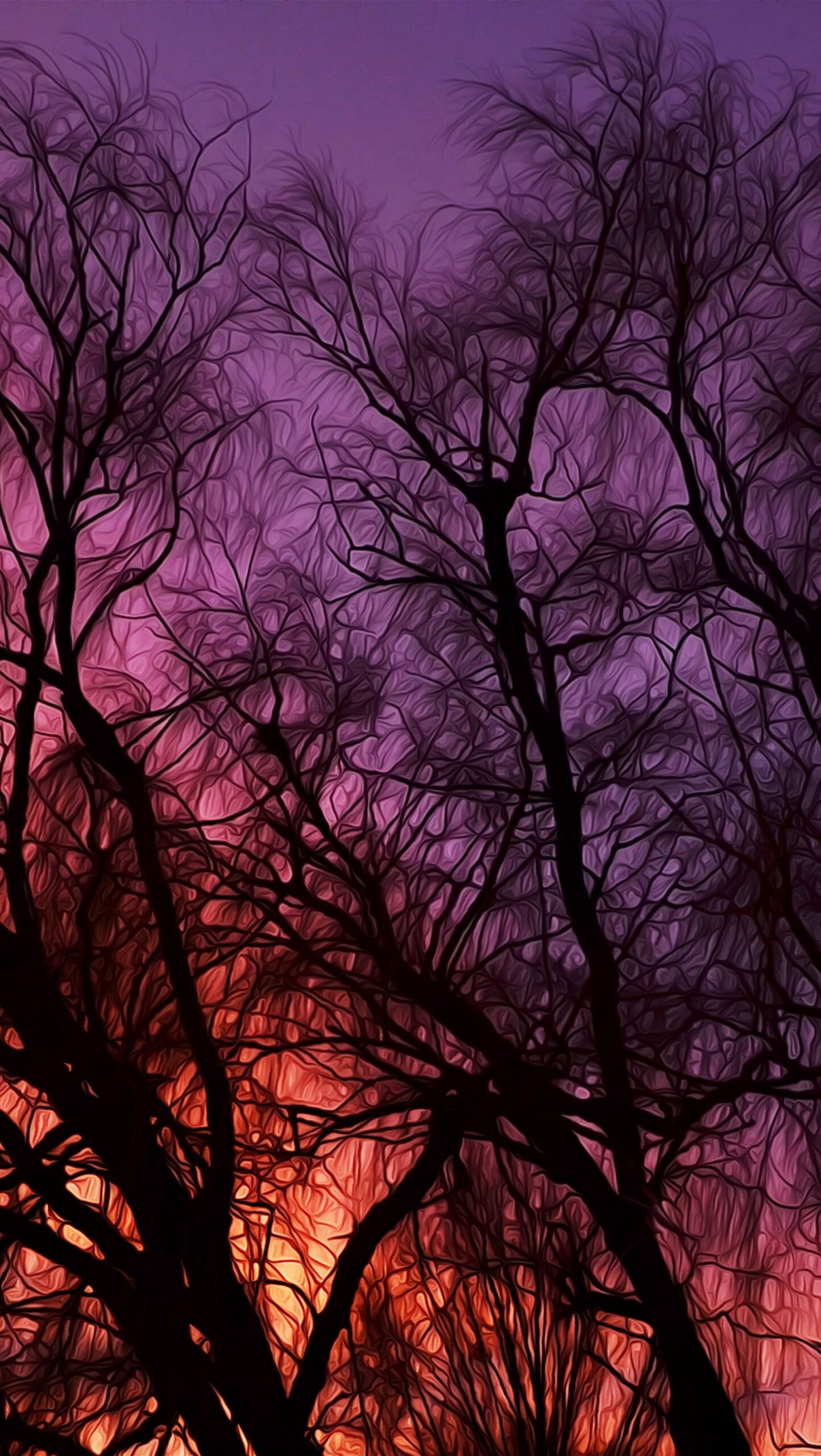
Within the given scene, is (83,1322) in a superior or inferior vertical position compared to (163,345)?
inferior

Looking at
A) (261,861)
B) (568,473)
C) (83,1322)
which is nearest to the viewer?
(83,1322)

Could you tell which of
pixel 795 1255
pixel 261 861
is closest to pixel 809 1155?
pixel 795 1255

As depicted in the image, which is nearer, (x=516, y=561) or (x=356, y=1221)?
(x=356, y=1221)

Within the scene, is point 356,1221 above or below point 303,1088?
below

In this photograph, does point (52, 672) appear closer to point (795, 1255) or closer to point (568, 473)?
point (568, 473)

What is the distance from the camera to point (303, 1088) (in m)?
3.55

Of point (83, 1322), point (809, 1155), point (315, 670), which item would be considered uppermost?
point (315, 670)

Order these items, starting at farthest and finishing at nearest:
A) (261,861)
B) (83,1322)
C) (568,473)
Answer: (568,473) < (261,861) < (83,1322)

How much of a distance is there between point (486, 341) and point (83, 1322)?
326cm

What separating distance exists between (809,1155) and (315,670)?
2073mm

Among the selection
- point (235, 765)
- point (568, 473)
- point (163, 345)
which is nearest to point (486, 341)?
point (568, 473)

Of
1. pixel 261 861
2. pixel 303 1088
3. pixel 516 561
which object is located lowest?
pixel 303 1088

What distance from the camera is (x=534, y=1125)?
11.4ft

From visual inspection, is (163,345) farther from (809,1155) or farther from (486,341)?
(809,1155)
